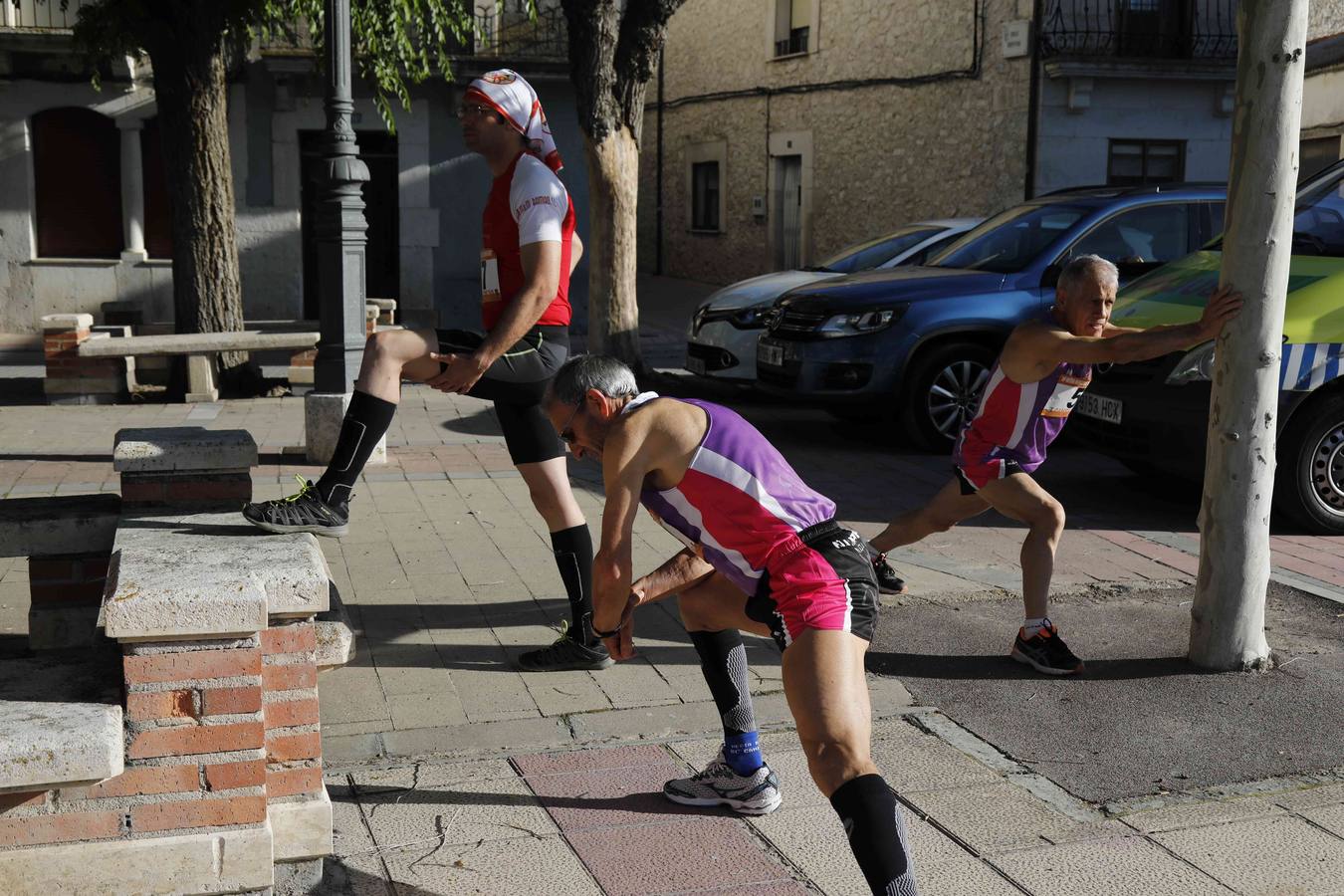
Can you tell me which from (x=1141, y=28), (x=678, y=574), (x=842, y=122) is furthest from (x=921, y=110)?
(x=678, y=574)

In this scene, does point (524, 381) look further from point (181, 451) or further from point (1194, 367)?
point (1194, 367)

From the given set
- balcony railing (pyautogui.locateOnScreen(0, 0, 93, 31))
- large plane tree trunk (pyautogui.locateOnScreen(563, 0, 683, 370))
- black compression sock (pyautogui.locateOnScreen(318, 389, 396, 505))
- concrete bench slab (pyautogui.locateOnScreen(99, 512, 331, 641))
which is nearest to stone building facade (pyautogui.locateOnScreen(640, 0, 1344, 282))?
large plane tree trunk (pyautogui.locateOnScreen(563, 0, 683, 370))

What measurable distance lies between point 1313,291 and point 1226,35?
1383cm

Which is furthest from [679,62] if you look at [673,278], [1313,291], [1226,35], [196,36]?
[1313,291]

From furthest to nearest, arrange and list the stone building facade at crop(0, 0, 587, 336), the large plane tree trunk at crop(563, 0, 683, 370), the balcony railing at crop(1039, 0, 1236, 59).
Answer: the balcony railing at crop(1039, 0, 1236, 59) → the stone building facade at crop(0, 0, 587, 336) → the large plane tree trunk at crop(563, 0, 683, 370)

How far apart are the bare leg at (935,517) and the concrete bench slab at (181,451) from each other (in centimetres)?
274

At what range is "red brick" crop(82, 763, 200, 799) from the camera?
2922mm

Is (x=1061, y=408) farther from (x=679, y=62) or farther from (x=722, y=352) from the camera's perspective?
(x=679, y=62)

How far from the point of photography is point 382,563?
6.32 meters

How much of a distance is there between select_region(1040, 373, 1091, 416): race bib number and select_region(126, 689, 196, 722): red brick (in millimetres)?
3260

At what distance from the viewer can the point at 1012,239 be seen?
1008 centimetres

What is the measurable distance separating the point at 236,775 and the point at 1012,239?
26.7 feet

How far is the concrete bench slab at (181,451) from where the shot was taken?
4016 mm

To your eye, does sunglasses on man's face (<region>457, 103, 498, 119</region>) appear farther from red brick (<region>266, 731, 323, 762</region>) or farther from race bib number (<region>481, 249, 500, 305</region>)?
red brick (<region>266, 731, 323, 762</region>)
